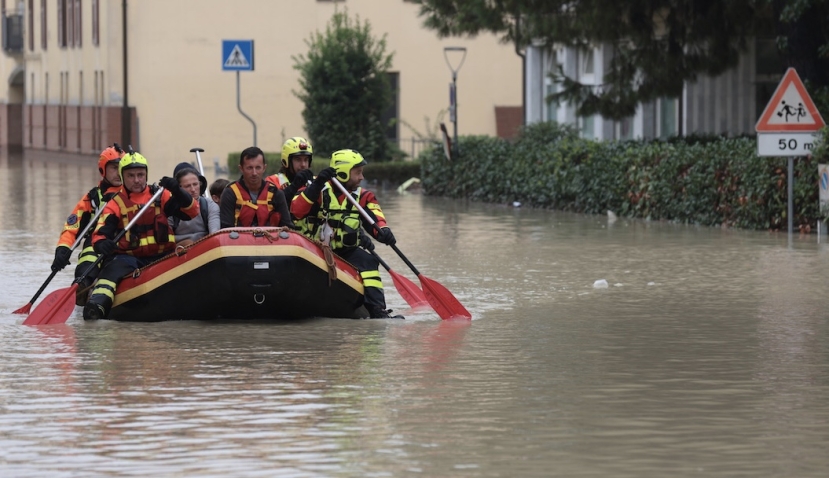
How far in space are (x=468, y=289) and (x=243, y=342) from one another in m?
4.26

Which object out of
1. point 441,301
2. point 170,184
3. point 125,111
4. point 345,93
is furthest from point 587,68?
point 170,184

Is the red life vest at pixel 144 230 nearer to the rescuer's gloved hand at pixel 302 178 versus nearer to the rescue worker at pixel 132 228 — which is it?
the rescue worker at pixel 132 228

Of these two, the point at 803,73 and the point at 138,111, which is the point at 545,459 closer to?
the point at 803,73

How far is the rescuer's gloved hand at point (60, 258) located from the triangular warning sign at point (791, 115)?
1018 cm

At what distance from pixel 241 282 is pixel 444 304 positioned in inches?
66.3

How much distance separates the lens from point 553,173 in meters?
30.0

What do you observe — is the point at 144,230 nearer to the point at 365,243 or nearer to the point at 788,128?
the point at 365,243

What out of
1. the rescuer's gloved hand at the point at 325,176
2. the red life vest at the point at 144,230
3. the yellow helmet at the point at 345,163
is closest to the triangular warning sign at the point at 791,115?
the yellow helmet at the point at 345,163

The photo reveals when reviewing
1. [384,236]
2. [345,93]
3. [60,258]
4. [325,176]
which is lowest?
[60,258]

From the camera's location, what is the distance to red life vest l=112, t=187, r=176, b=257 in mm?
14242

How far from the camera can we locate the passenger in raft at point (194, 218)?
48.1 ft

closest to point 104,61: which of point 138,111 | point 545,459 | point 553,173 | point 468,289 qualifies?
point 138,111

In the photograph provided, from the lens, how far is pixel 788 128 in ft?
72.1

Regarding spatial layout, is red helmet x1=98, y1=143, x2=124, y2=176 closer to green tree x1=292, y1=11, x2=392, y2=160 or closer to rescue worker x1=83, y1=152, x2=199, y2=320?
rescue worker x1=83, y1=152, x2=199, y2=320
